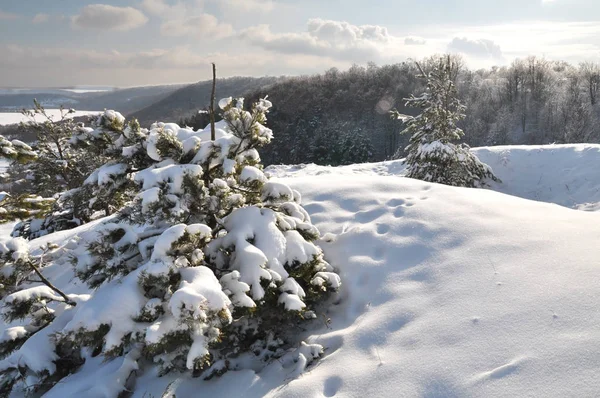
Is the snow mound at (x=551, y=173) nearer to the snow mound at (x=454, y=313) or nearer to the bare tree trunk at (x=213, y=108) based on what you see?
the snow mound at (x=454, y=313)

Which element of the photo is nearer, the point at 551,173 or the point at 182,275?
the point at 182,275

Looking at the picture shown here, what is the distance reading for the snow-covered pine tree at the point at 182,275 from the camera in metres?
3.12

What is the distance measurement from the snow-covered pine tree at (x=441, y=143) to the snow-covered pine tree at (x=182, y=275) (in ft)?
26.1

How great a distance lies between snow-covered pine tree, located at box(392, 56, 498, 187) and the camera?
10883 millimetres

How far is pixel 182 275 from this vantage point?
3.37 metres

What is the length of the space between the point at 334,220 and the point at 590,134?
2108 inches

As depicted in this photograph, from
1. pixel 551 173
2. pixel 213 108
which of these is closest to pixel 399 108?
pixel 551 173

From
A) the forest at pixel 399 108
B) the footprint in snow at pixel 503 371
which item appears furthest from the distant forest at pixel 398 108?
the footprint in snow at pixel 503 371

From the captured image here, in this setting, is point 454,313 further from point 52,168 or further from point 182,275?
point 52,168

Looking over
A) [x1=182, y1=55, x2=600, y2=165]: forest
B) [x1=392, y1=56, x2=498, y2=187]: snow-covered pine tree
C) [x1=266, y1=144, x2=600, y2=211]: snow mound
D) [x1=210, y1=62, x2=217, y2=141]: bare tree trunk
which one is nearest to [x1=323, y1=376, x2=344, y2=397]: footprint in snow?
[x1=210, y1=62, x2=217, y2=141]: bare tree trunk

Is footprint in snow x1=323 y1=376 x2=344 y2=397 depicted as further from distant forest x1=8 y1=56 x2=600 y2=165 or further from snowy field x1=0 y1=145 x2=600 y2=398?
distant forest x1=8 y1=56 x2=600 y2=165

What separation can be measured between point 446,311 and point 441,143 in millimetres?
8608

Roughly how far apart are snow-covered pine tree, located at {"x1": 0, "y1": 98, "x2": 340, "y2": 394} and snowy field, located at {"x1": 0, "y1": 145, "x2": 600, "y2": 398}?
28 centimetres

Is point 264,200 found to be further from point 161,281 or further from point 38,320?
point 38,320
